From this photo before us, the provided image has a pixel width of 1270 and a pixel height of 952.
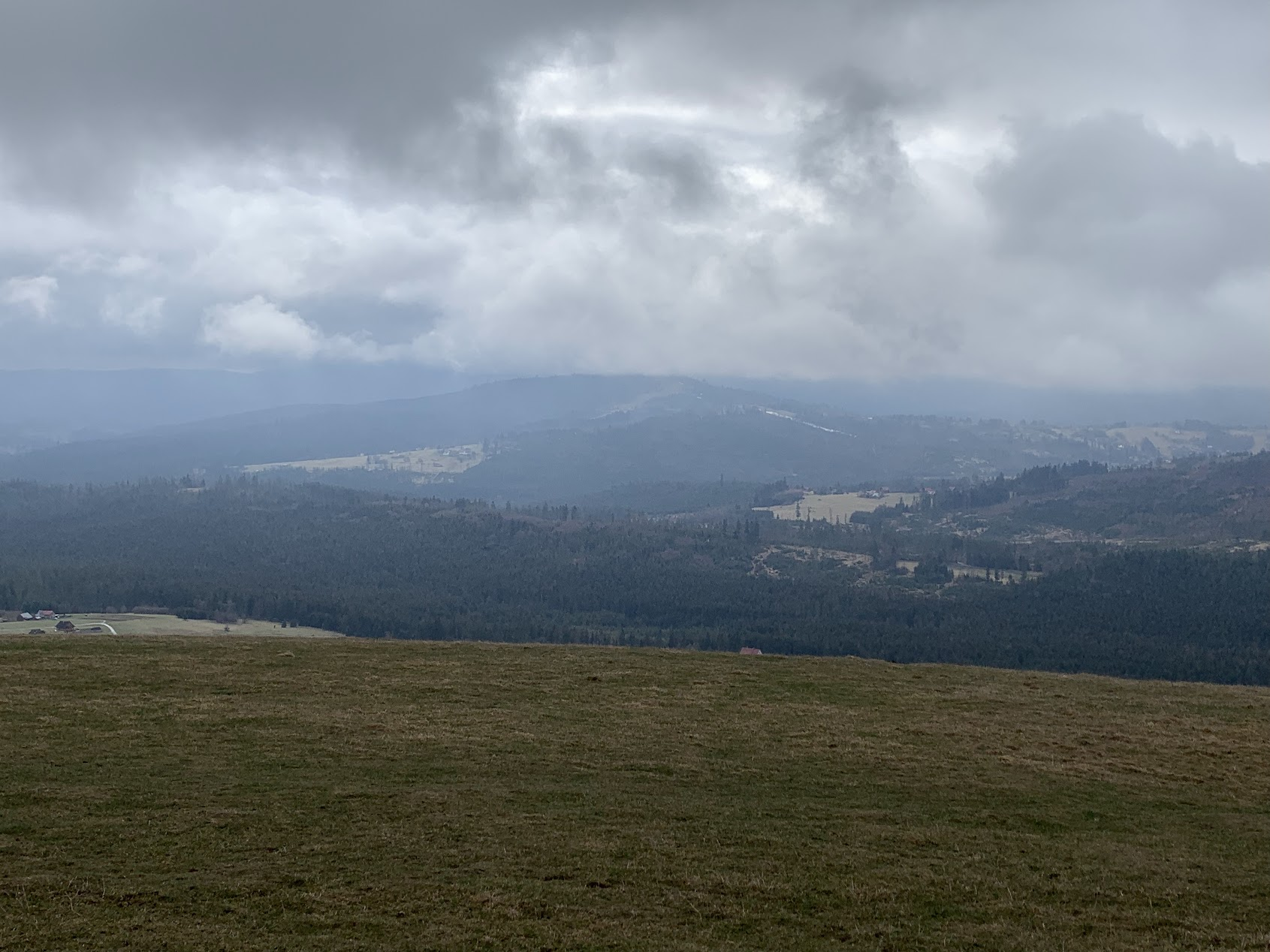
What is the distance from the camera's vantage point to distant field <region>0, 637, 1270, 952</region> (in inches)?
747

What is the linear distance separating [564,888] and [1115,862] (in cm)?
1256

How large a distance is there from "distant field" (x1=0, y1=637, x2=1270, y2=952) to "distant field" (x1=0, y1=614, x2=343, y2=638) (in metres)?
71.2

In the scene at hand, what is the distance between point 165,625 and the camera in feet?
411

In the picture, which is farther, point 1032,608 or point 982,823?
point 1032,608

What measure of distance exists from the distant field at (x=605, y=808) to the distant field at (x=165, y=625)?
71.2 meters

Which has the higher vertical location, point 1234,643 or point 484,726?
point 484,726

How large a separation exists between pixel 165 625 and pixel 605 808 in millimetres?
114826

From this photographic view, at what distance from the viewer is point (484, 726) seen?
110ft

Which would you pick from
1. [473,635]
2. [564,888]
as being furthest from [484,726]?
[473,635]

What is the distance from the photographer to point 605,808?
2575cm

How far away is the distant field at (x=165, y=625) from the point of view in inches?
4176

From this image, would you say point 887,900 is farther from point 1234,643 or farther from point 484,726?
point 1234,643

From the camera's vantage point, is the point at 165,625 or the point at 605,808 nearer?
the point at 605,808

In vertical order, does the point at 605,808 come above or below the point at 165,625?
above
